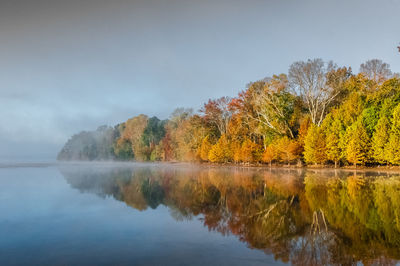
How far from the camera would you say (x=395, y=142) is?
27797 mm

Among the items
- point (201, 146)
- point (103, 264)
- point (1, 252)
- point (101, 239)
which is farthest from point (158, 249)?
point (201, 146)

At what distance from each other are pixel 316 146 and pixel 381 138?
8802 mm

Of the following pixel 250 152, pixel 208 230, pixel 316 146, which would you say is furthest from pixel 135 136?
pixel 208 230

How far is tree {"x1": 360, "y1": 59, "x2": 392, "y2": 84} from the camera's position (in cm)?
4228

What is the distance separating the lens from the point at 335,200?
12641mm

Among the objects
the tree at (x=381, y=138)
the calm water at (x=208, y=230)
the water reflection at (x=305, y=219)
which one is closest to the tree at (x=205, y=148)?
the tree at (x=381, y=138)

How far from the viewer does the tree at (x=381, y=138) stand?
2948 centimetres

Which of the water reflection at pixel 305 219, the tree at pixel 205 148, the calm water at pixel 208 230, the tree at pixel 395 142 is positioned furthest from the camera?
the tree at pixel 205 148

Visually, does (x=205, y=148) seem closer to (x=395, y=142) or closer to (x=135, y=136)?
(x=395, y=142)

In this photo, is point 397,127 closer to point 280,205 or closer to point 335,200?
point 335,200

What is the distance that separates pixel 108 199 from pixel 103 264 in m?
9.51

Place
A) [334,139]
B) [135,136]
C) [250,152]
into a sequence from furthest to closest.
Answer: [135,136]
[250,152]
[334,139]

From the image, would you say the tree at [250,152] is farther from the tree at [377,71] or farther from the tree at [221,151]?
the tree at [377,71]

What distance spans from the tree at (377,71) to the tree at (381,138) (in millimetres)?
15010
